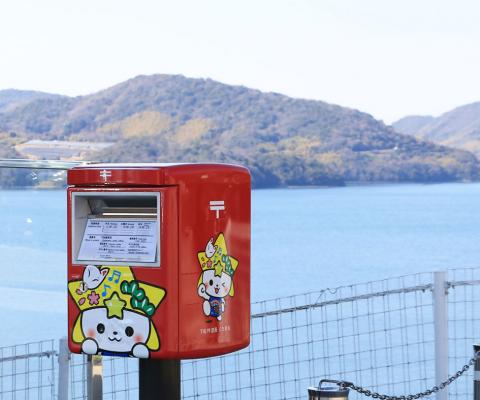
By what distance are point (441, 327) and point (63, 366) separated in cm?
225

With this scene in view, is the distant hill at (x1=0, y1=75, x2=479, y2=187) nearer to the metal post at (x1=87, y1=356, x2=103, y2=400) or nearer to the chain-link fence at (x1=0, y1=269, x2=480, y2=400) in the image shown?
the chain-link fence at (x1=0, y1=269, x2=480, y2=400)

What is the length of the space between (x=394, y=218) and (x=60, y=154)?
235ft

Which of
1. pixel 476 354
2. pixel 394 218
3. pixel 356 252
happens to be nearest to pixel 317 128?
pixel 394 218

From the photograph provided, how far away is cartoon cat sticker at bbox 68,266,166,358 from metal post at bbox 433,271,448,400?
270 cm

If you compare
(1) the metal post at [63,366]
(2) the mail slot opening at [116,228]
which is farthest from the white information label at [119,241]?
(1) the metal post at [63,366]

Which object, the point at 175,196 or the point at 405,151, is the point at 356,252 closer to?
the point at 405,151

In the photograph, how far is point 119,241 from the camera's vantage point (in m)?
4.54

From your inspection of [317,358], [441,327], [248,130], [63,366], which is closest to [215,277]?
[63,366]

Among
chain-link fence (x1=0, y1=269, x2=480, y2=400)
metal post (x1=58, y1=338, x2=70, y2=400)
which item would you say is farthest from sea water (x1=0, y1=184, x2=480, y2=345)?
chain-link fence (x1=0, y1=269, x2=480, y2=400)

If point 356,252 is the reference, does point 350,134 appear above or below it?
above

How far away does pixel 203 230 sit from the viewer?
4516mm

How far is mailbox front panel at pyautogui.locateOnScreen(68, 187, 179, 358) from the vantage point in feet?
14.5

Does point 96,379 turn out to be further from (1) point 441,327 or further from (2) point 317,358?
(2) point 317,358

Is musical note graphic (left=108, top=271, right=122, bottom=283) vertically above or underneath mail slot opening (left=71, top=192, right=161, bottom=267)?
underneath
